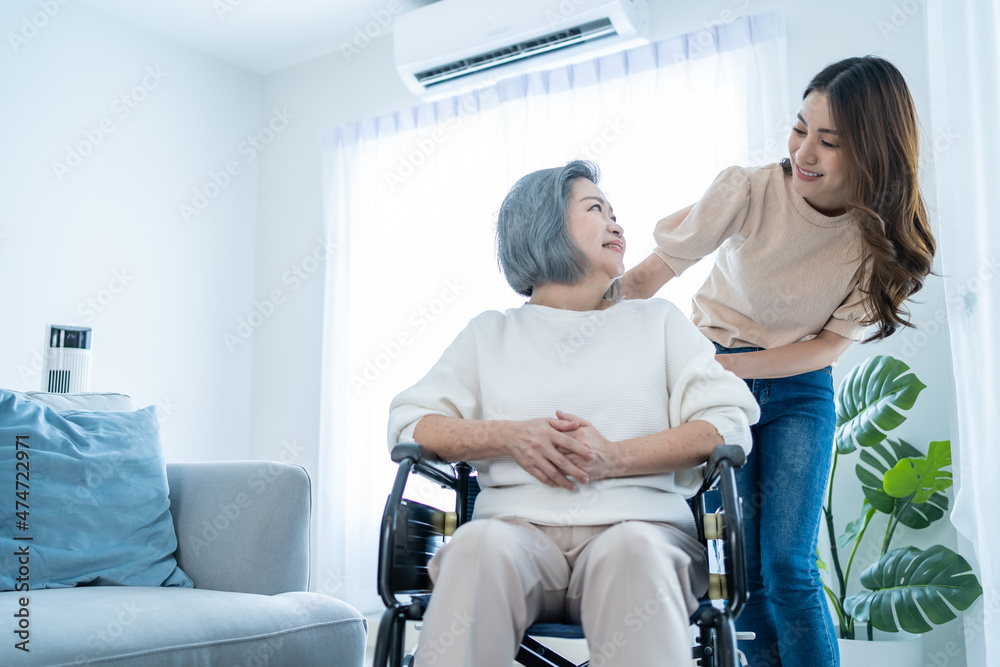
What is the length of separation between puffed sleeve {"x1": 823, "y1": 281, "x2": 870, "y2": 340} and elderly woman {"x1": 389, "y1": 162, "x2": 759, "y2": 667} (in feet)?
1.58

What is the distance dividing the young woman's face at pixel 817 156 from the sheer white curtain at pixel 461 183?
1.27 meters

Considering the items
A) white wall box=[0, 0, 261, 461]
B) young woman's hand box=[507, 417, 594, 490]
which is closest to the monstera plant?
young woman's hand box=[507, 417, 594, 490]

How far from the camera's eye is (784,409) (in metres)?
1.71

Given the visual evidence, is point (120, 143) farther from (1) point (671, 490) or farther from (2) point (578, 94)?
(1) point (671, 490)

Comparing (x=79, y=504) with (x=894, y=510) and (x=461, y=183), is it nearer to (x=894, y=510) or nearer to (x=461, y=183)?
(x=894, y=510)

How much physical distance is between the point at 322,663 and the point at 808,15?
269cm

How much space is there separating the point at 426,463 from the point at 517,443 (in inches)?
6.1

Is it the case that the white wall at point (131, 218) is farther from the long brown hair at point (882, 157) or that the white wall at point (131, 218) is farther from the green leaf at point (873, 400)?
the long brown hair at point (882, 157)

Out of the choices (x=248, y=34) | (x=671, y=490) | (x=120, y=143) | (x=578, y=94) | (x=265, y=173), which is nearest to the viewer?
(x=671, y=490)

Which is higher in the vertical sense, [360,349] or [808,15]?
[808,15]

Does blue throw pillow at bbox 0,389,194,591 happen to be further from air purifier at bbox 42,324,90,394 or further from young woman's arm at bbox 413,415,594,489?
young woman's arm at bbox 413,415,594,489

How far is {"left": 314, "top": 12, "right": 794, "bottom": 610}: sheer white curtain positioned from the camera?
9.84 feet

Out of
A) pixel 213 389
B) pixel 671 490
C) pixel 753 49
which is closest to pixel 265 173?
pixel 213 389

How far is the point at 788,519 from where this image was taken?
1.65 metres
